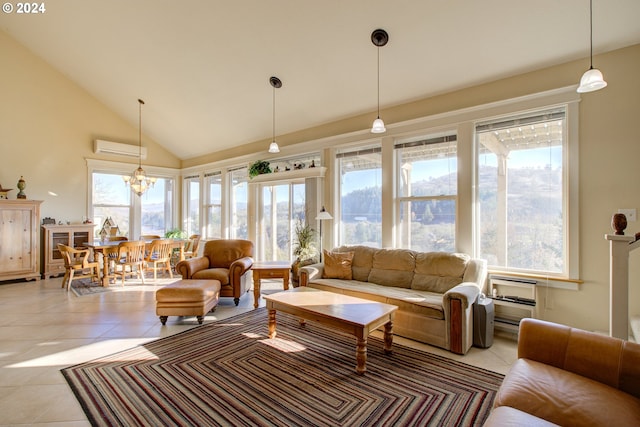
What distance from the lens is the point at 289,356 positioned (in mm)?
2918

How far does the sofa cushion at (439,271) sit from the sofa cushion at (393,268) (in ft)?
0.31

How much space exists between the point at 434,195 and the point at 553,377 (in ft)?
9.21

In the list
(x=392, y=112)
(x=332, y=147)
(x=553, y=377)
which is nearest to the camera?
(x=553, y=377)

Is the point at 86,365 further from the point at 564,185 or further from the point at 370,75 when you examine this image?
the point at 564,185

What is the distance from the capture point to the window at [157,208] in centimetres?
823

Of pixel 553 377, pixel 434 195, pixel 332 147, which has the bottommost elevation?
pixel 553 377

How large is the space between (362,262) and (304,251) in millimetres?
1180

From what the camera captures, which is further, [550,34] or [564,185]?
[564,185]

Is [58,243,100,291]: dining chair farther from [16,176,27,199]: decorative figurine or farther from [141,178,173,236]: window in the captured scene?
[141,178,173,236]: window

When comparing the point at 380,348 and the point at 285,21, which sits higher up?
the point at 285,21

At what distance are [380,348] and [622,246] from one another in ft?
6.97

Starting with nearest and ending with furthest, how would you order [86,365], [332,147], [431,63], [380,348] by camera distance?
[86,365], [380,348], [431,63], [332,147]

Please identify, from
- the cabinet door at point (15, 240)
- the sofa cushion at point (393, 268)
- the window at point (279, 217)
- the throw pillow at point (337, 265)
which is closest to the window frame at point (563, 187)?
the sofa cushion at point (393, 268)

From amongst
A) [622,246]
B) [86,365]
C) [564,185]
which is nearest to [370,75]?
[564,185]
